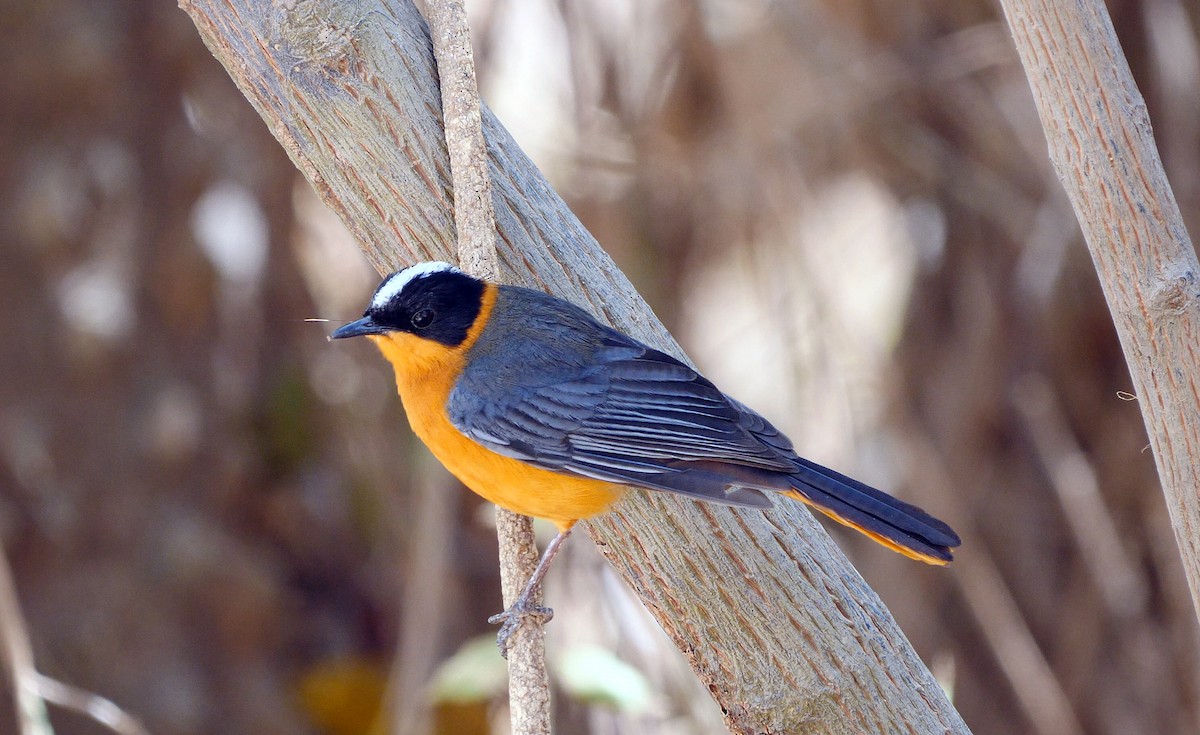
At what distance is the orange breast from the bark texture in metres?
0.17

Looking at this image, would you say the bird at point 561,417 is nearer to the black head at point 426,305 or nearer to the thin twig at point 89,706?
the black head at point 426,305

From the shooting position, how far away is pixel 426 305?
2.52 metres

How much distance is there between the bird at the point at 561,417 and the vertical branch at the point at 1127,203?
636 mm

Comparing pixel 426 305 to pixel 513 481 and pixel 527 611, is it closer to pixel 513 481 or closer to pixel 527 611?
pixel 513 481

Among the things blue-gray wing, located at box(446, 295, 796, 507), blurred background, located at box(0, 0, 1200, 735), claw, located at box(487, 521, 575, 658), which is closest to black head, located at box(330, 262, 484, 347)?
blue-gray wing, located at box(446, 295, 796, 507)

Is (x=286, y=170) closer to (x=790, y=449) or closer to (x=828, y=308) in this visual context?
(x=828, y=308)

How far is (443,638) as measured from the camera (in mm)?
4660

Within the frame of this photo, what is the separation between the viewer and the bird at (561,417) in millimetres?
2316

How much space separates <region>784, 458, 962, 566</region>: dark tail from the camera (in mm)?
2309

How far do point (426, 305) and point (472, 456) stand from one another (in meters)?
0.33

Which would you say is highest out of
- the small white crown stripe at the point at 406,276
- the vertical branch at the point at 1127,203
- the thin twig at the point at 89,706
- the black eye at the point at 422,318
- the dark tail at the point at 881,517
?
the vertical branch at the point at 1127,203

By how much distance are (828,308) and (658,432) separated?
7.15ft

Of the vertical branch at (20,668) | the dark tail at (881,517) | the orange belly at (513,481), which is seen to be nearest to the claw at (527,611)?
the orange belly at (513,481)

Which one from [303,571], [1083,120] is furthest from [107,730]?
[1083,120]
